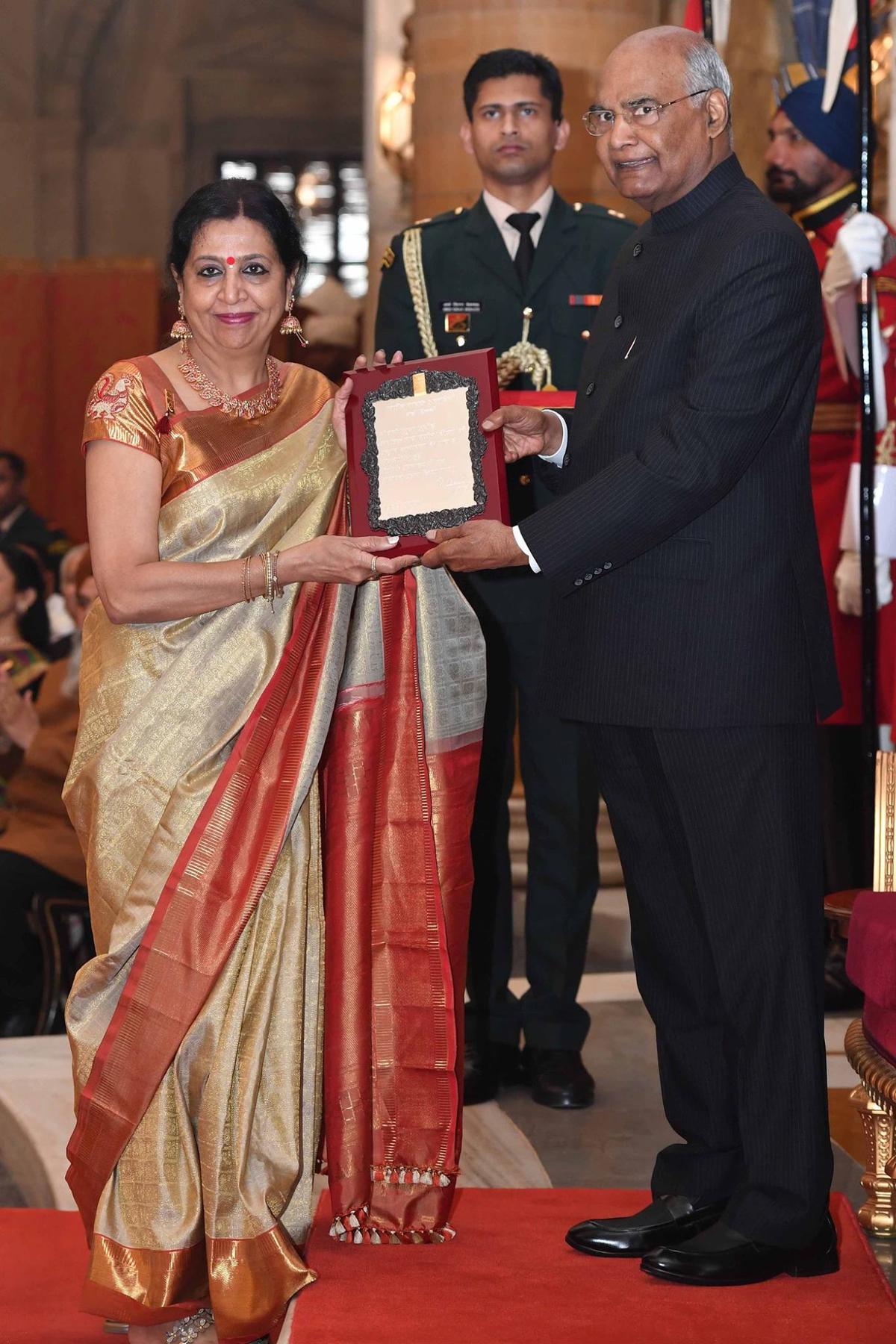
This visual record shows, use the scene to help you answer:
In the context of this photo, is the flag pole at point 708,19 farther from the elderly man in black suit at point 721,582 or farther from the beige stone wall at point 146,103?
the beige stone wall at point 146,103

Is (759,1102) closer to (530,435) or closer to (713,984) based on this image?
(713,984)

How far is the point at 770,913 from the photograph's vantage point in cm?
274

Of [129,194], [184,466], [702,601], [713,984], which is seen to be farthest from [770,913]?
[129,194]

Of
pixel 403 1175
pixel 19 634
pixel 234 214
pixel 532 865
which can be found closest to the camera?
pixel 234 214

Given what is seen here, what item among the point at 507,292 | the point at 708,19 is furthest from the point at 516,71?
the point at 708,19

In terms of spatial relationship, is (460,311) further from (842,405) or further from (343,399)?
(842,405)

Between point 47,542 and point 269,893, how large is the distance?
381cm

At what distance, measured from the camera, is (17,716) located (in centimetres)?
584

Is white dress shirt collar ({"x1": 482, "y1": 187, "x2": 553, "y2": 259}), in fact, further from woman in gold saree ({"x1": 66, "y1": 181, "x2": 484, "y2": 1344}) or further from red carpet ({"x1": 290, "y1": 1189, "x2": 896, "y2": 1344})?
red carpet ({"x1": 290, "y1": 1189, "x2": 896, "y2": 1344})

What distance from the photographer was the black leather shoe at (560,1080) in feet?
12.9

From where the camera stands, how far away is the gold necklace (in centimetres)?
281

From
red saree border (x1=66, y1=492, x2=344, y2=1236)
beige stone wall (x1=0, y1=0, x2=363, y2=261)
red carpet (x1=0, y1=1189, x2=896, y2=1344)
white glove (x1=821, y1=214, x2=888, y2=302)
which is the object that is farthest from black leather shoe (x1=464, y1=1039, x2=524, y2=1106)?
beige stone wall (x1=0, y1=0, x2=363, y2=261)

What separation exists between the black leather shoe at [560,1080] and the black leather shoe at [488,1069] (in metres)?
0.05

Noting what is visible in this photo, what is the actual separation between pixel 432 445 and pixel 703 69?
717mm
